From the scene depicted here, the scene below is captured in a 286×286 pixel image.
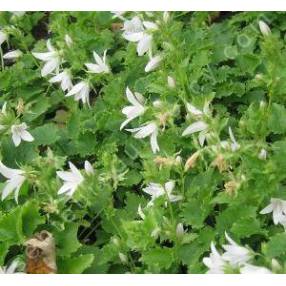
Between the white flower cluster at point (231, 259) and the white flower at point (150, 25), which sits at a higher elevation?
the white flower at point (150, 25)

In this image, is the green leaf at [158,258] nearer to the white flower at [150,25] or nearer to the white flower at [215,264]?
the white flower at [215,264]

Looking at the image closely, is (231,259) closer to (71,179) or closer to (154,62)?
(71,179)

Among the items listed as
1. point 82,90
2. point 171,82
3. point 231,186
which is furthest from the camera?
point 82,90

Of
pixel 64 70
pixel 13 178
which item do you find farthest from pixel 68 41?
pixel 13 178

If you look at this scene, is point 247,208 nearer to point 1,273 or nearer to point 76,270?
point 76,270

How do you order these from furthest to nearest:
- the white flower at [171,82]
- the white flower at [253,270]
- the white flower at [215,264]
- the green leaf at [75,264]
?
the white flower at [171,82]
the green leaf at [75,264]
the white flower at [215,264]
the white flower at [253,270]

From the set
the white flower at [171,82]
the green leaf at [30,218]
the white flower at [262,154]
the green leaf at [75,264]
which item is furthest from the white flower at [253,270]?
the white flower at [171,82]

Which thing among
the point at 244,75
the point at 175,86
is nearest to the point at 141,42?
the point at 175,86

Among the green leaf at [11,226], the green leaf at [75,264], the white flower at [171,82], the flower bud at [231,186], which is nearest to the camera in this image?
the flower bud at [231,186]
